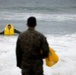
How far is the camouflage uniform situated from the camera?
5.55 m

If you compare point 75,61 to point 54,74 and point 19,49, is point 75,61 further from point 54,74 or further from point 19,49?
point 19,49

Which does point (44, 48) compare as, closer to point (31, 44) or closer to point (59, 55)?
point (31, 44)

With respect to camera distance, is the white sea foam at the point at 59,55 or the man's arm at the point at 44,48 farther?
the white sea foam at the point at 59,55

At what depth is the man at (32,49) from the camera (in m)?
5.55

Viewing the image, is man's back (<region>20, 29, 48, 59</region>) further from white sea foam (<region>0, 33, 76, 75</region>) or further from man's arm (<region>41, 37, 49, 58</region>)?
white sea foam (<region>0, 33, 76, 75</region>)

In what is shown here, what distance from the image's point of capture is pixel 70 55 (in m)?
13.4

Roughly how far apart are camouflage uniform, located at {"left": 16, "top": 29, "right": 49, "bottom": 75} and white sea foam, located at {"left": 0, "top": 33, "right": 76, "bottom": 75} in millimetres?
4985

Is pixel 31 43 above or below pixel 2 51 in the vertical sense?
above

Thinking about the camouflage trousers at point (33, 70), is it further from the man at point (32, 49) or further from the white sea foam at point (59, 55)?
the white sea foam at point (59, 55)

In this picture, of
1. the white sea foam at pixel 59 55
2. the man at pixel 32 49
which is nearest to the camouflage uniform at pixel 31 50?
the man at pixel 32 49

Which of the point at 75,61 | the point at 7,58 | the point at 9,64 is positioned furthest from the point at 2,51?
the point at 75,61

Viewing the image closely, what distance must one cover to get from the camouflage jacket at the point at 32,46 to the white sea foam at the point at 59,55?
16.6 ft

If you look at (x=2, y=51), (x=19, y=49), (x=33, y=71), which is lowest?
(x=2, y=51)

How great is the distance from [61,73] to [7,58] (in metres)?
2.81
